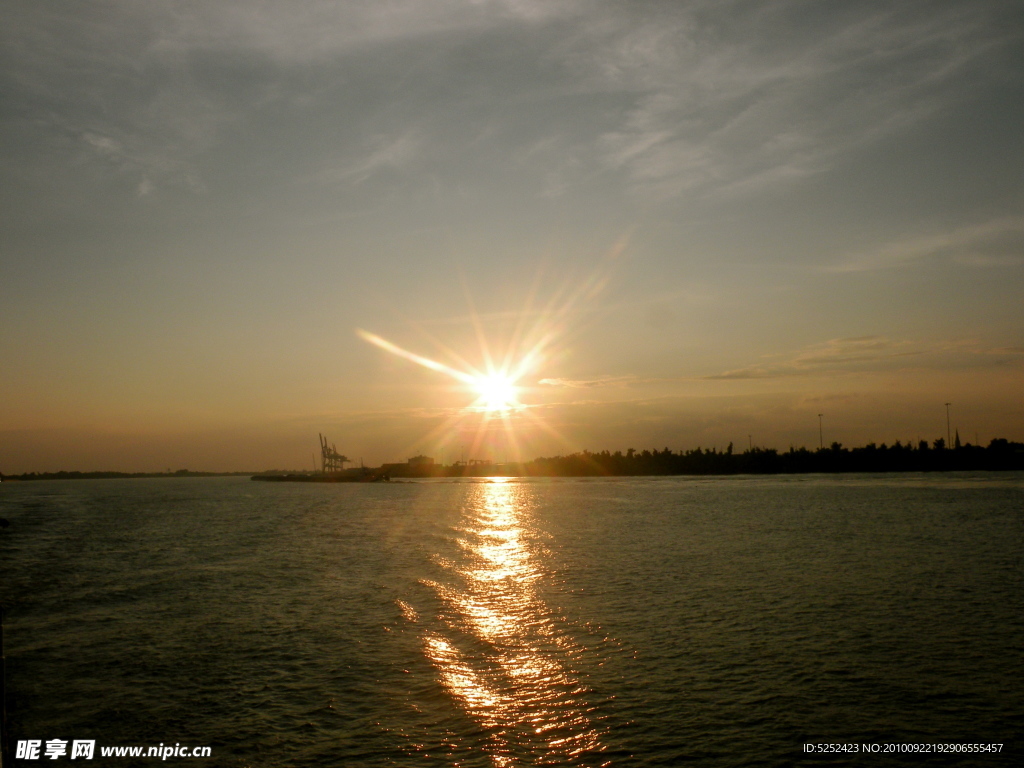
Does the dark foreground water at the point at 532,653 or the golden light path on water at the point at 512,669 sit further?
the dark foreground water at the point at 532,653

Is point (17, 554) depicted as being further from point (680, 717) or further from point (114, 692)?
point (680, 717)

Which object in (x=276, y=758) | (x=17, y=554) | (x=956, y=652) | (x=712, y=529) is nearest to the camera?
(x=276, y=758)

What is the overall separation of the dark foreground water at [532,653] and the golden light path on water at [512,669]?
9 cm

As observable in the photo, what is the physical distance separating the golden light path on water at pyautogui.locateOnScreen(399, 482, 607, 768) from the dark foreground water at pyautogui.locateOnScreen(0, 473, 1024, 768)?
0.29 feet

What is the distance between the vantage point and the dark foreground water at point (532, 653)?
14625mm

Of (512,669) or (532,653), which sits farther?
(532,653)

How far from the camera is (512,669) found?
19.1m

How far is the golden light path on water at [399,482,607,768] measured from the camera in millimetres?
14312

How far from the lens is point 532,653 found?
20.6 metres

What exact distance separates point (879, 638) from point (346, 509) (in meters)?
80.7

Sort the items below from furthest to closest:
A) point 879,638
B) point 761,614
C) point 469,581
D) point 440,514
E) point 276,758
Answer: point 440,514 < point 469,581 < point 761,614 < point 879,638 < point 276,758

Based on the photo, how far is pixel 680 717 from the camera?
1552cm

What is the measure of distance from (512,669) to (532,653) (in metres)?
1.58

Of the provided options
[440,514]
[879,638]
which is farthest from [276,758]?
[440,514]
